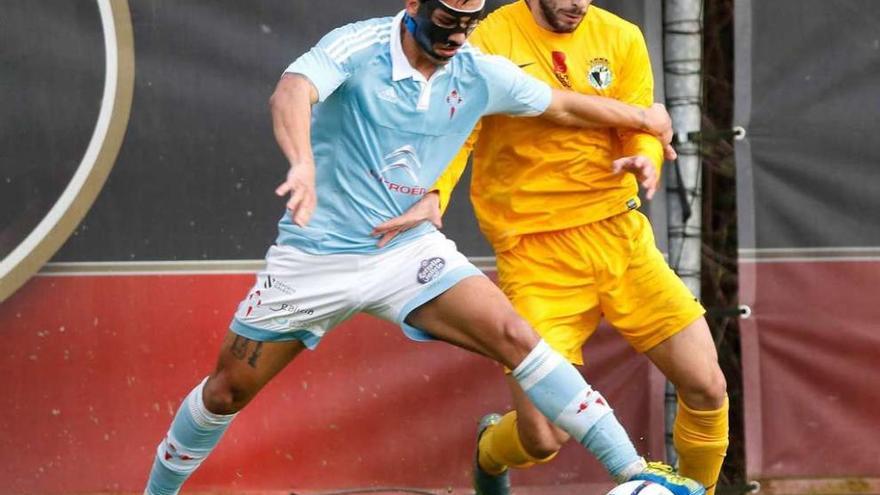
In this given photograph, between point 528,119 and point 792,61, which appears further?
point 792,61

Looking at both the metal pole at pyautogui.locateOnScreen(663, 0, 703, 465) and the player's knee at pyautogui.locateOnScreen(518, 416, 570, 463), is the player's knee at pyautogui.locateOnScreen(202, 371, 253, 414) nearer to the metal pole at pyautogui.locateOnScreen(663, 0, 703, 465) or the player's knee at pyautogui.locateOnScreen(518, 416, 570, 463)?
the player's knee at pyautogui.locateOnScreen(518, 416, 570, 463)

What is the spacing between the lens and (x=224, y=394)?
5188 mm

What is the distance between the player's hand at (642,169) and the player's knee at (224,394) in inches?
56.0

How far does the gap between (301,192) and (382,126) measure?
2.52 ft

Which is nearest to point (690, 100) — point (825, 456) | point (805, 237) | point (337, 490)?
point (805, 237)

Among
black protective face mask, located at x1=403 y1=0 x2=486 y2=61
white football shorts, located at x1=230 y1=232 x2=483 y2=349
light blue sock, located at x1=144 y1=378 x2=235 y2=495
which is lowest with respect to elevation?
light blue sock, located at x1=144 y1=378 x2=235 y2=495

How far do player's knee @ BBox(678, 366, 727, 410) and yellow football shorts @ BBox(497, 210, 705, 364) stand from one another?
0.18m

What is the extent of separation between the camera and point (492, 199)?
5.70 metres

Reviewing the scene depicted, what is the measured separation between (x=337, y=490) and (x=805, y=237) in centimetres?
216

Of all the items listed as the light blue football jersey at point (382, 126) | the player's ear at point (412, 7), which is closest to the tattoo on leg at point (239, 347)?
the light blue football jersey at point (382, 126)

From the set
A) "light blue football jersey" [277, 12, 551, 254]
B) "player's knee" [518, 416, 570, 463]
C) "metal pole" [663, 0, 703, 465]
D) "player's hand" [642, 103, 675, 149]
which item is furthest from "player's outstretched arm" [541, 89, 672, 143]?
"player's knee" [518, 416, 570, 463]

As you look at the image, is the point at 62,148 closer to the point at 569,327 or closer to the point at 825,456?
the point at 569,327

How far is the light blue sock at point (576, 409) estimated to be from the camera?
4.81 m

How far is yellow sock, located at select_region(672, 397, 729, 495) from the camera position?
5.65 meters
